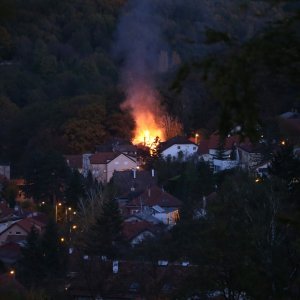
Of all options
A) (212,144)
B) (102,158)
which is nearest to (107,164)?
(102,158)

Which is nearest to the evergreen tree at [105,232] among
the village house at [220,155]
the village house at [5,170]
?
the village house at [220,155]

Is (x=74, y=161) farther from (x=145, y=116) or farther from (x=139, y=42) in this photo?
(x=139, y=42)

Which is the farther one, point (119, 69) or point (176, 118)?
point (119, 69)

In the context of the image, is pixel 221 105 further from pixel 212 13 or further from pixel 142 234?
pixel 212 13

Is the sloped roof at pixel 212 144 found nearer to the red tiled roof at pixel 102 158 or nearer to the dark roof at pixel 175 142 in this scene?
the dark roof at pixel 175 142

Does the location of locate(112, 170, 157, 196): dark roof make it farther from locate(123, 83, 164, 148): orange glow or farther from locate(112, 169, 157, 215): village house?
locate(123, 83, 164, 148): orange glow

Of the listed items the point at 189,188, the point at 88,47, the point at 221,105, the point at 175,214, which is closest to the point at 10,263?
the point at 175,214
